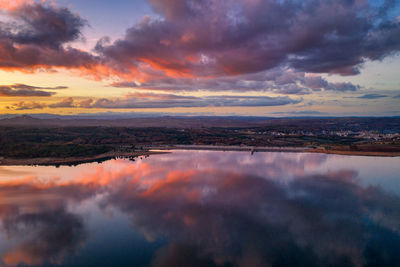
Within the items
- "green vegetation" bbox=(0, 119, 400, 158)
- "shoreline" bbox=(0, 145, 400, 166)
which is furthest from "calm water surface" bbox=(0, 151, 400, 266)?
"green vegetation" bbox=(0, 119, 400, 158)

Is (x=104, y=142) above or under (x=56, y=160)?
above

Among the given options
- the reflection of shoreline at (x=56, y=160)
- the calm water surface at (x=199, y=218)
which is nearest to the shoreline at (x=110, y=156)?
the reflection of shoreline at (x=56, y=160)

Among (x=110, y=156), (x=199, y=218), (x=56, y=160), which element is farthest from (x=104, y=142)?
(x=199, y=218)

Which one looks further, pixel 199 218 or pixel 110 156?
pixel 110 156

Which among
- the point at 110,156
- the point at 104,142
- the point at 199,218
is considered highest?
the point at 104,142

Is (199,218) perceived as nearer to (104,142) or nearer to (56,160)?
(56,160)

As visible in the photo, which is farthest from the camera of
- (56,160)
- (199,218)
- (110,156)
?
(110,156)

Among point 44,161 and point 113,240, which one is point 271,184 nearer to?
point 113,240

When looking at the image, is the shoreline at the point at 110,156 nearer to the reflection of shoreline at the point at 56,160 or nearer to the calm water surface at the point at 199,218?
the reflection of shoreline at the point at 56,160

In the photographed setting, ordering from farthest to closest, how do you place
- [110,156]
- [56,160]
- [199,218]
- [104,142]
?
1. [104,142]
2. [110,156]
3. [56,160]
4. [199,218]
